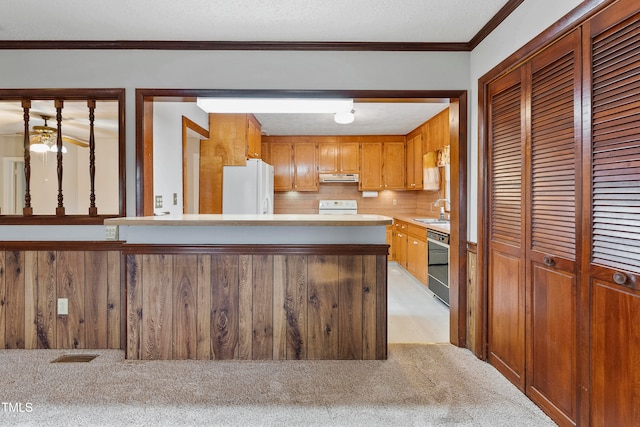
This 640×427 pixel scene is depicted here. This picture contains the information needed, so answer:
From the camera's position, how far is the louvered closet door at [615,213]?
4.65 feet

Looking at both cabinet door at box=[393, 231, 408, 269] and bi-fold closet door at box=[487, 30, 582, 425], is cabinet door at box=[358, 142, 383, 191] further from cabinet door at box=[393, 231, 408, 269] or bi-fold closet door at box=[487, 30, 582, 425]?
bi-fold closet door at box=[487, 30, 582, 425]

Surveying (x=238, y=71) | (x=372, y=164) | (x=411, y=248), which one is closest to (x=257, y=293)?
(x=238, y=71)

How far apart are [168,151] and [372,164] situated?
12.9 ft

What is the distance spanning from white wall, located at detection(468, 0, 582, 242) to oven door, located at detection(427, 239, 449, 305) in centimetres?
127

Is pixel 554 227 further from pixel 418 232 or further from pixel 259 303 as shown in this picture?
pixel 418 232

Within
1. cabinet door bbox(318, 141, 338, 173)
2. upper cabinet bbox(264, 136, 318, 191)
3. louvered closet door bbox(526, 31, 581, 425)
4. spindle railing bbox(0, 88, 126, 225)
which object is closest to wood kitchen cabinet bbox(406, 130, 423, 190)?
cabinet door bbox(318, 141, 338, 173)

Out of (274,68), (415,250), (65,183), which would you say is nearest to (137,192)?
(274,68)

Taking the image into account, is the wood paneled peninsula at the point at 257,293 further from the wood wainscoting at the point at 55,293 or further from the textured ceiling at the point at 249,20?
the textured ceiling at the point at 249,20

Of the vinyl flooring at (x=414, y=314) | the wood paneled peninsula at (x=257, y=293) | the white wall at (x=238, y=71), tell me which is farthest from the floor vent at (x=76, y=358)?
the vinyl flooring at (x=414, y=314)

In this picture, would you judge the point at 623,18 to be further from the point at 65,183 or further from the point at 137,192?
the point at 65,183

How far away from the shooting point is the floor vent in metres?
2.57

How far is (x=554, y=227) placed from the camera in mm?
1874

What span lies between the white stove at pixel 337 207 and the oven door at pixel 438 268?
2368 millimetres

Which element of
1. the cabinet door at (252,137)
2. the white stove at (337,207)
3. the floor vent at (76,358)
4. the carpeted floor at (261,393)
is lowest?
the carpeted floor at (261,393)
